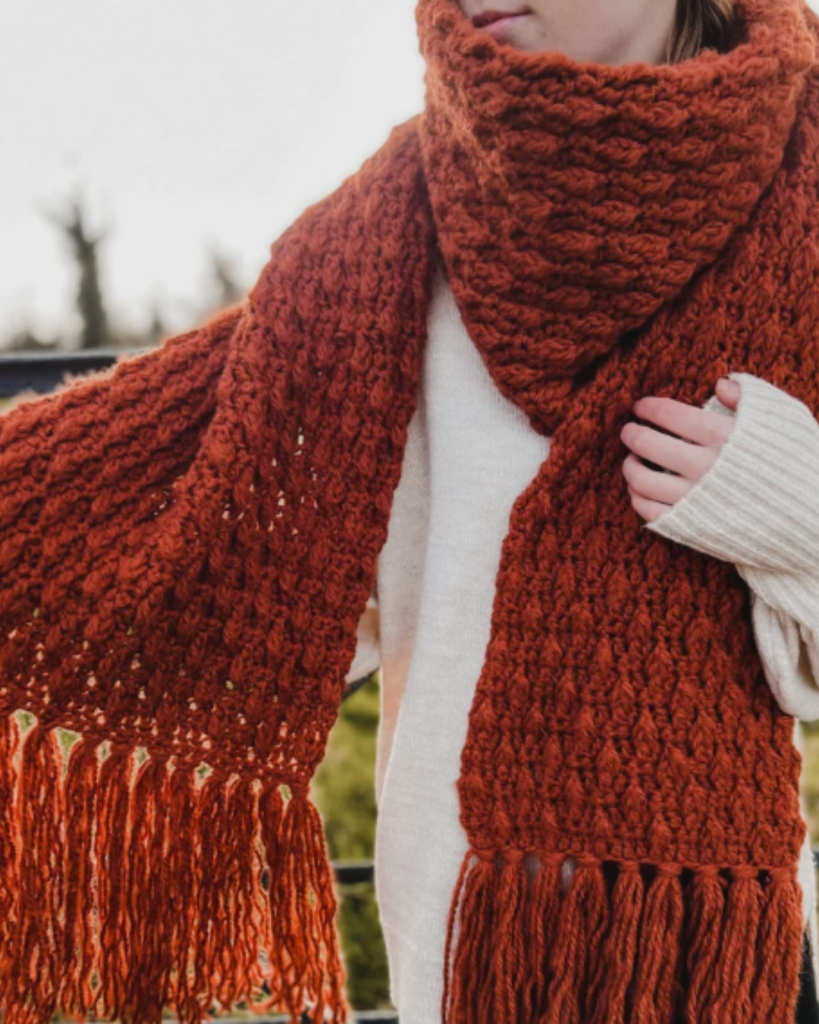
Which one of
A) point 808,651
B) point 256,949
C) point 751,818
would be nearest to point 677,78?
point 808,651

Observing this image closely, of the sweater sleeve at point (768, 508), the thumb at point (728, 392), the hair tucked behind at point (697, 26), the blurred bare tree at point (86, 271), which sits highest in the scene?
the blurred bare tree at point (86, 271)

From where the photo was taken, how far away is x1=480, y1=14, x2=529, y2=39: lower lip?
2.27ft

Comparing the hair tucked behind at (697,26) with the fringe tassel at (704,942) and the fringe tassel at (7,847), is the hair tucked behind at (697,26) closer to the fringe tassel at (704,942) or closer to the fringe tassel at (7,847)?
the fringe tassel at (704,942)

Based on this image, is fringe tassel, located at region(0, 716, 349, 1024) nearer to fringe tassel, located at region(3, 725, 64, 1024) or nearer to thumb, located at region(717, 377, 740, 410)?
fringe tassel, located at region(3, 725, 64, 1024)

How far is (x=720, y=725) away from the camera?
2.27 ft

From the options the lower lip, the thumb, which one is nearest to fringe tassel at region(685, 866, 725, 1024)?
the thumb

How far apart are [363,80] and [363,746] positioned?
155 centimetres

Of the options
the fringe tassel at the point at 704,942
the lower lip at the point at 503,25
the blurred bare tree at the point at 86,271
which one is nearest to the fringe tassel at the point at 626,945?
the fringe tassel at the point at 704,942

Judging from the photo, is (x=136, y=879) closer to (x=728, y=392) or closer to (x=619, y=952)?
(x=619, y=952)

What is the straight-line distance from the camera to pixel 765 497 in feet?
2.12

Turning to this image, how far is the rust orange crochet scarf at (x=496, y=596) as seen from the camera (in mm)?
677

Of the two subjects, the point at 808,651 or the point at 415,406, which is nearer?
the point at 808,651

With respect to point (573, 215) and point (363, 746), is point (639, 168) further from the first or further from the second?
point (363, 746)

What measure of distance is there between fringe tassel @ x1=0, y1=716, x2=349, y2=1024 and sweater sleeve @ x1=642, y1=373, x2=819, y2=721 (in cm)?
39
